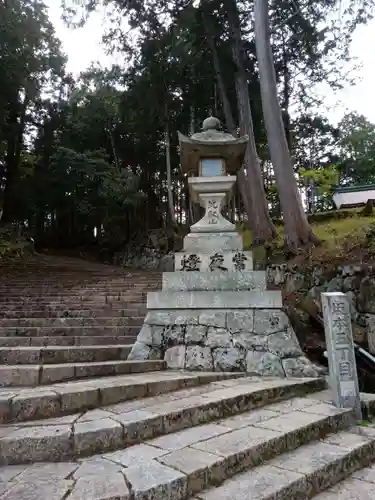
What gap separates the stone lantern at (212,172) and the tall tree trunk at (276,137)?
138 inches

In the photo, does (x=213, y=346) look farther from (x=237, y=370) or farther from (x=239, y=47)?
(x=239, y=47)

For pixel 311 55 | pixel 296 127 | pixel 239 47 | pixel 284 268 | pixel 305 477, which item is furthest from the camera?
pixel 296 127

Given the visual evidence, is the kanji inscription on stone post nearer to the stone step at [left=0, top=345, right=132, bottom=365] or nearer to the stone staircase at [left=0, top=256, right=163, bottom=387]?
the stone staircase at [left=0, top=256, right=163, bottom=387]

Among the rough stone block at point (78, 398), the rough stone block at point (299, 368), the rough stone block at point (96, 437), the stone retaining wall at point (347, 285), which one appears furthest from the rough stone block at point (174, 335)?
the stone retaining wall at point (347, 285)

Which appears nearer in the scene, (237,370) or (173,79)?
(237,370)

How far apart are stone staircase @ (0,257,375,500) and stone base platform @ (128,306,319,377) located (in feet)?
0.69

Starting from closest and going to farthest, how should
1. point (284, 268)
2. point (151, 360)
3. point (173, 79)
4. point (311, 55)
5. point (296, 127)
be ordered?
point (151, 360) < point (284, 268) < point (311, 55) < point (173, 79) < point (296, 127)

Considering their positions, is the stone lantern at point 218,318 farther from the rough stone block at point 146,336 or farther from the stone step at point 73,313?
the stone step at point 73,313

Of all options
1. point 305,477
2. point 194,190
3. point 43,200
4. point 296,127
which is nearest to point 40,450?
point 305,477

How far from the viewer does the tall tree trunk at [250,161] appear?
9570 mm

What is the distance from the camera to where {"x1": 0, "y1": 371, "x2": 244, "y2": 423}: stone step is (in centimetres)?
239

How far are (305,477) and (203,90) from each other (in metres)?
11.7

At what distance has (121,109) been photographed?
11820 millimetres

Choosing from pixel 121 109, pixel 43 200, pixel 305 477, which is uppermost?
pixel 121 109
